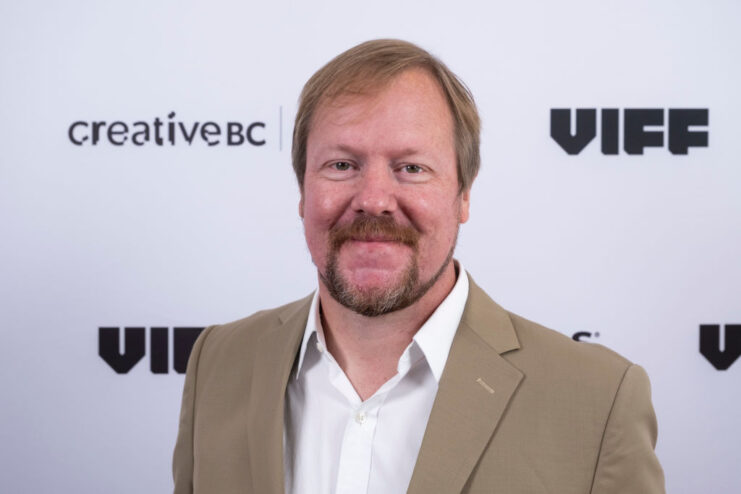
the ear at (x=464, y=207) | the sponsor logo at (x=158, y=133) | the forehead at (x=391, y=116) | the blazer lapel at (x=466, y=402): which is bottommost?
the blazer lapel at (x=466, y=402)

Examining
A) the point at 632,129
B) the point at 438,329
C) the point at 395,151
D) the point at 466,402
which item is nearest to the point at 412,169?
the point at 395,151

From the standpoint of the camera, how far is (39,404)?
257 centimetres

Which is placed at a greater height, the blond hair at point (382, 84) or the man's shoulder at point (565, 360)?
the blond hair at point (382, 84)

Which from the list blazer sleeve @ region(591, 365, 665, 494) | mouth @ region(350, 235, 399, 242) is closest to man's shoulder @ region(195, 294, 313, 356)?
mouth @ region(350, 235, 399, 242)

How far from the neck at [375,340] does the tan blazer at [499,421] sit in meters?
0.08

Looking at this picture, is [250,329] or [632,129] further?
[632,129]

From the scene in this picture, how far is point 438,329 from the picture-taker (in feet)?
4.44

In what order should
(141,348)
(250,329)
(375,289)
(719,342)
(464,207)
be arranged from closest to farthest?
(375,289) < (464,207) < (250,329) < (719,342) < (141,348)

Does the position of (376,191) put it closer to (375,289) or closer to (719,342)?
(375,289)

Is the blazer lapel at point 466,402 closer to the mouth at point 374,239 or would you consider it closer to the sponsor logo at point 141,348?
the mouth at point 374,239

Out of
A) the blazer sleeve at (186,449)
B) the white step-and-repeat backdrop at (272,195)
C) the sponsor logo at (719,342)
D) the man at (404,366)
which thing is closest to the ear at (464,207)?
the man at (404,366)

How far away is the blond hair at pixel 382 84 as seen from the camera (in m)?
1.35

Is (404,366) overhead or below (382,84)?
below

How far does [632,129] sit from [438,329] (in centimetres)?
141
